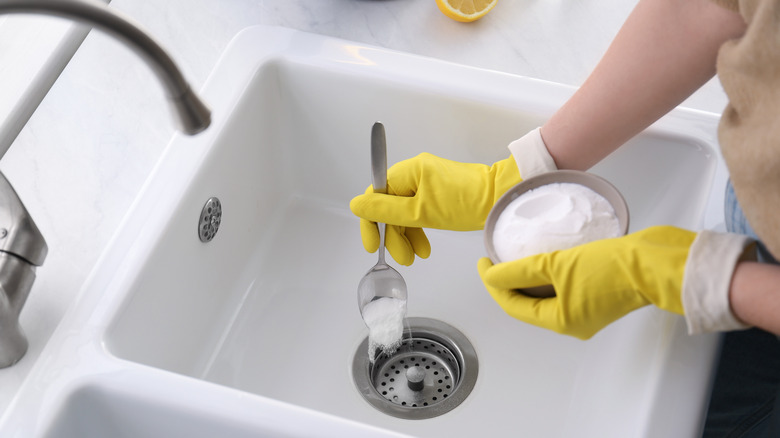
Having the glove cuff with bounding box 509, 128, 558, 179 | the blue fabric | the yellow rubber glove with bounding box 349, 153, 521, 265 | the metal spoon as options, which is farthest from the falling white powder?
the blue fabric

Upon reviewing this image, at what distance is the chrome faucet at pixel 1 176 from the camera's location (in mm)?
455

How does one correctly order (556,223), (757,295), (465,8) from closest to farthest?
(757,295) → (556,223) → (465,8)

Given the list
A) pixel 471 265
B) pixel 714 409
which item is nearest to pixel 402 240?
pixel 471 265

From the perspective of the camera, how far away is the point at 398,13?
41.4 inches

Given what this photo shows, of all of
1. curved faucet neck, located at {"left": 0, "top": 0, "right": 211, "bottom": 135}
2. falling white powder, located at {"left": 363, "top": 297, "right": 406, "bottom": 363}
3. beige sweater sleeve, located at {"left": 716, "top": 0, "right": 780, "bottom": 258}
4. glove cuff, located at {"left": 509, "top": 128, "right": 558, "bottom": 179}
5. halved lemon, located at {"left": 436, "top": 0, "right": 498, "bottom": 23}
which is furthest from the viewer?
halved lemon, located at {"left": 436, "top": 0, "right": 498, "bottom": 23}

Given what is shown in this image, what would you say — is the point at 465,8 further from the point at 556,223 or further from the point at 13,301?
the point at 13,301

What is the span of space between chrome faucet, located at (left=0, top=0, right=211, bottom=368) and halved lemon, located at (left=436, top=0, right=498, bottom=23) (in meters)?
0.56

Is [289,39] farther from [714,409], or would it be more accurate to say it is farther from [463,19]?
[714,409]

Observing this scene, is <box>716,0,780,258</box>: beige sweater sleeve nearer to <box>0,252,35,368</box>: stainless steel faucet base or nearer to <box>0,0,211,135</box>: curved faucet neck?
<box>0,0,211,135</box>: curved faucet neck

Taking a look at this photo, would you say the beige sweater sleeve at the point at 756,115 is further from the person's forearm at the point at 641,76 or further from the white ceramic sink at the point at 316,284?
the white ceramic sink at the point at 316,284

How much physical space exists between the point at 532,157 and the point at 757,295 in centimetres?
28

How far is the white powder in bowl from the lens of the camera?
2.32 feet

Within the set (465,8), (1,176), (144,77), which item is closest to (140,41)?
(1,176)

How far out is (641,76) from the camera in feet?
2.47
